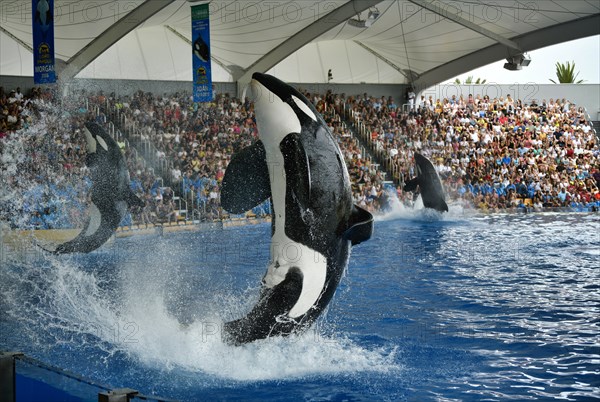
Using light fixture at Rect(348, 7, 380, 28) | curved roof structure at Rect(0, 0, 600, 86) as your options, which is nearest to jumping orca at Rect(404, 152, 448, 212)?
light fixture at Rect(348, 7, 380, 28)

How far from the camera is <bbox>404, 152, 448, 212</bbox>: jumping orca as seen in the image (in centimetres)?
2023

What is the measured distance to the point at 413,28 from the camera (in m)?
26.8

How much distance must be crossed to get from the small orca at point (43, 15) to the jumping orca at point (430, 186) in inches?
404

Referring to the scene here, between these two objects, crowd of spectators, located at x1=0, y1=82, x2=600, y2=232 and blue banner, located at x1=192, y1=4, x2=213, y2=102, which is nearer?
crowd of spectators, located at x1=0, y1=82, x2=600, y2=232

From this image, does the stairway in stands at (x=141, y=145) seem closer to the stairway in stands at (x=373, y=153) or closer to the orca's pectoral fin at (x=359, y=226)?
the stairway in stands at (x=373, y=153)

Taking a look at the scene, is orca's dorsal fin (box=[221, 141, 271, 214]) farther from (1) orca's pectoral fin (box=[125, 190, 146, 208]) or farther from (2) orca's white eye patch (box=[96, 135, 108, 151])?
(2) orca's white eye patch (box=[96, 135, 108, 151])

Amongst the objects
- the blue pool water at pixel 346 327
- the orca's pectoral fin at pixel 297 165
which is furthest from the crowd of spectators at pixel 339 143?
the orca's pectoral fin at pixel 297 165

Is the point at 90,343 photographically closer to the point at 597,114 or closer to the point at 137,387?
the point at 137,387

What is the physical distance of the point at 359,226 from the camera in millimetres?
5027

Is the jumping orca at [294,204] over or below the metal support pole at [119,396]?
over

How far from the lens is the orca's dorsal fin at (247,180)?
17.2 ft

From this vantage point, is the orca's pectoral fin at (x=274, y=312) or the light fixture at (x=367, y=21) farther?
the light fixture at (x=367, y=21)

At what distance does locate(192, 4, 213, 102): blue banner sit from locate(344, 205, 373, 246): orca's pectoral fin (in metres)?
14.7

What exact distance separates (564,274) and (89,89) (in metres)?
17.4
